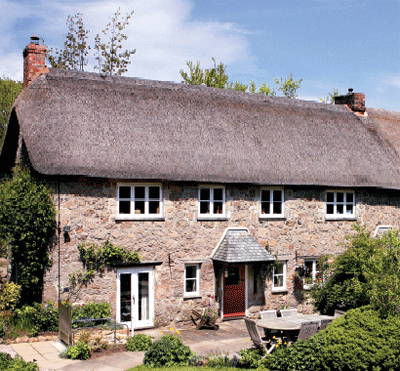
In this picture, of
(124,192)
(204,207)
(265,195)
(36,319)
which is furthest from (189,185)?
(36,319)

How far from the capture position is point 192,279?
17547 mm

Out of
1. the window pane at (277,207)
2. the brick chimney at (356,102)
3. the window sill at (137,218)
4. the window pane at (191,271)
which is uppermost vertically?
the brick chimney at (356,102)

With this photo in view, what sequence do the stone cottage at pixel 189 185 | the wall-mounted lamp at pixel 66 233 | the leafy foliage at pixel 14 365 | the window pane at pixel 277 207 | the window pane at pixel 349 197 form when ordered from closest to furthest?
the leafy foliage at pixel 14 365
the wall-mounted lamp at pixel 66 233
the stone cottage at pixel 189 185
the window pane at pixel 277 207
the window pane at pixel 349 197

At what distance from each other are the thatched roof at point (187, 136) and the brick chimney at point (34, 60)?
2.15 ft

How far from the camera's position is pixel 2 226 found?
15523 millimetres

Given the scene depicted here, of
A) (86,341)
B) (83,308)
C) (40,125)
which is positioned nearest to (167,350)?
(86,341)

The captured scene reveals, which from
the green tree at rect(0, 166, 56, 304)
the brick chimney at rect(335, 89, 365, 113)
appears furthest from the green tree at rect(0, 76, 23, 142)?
the brick chimney at rect(335, 89, 365, 113)

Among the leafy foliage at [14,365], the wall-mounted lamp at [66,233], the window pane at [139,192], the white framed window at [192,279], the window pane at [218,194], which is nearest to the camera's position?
the leafy foliage at [14,365]

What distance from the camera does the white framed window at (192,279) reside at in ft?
57.6

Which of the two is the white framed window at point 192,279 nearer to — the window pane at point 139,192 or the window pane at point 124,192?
the window pane at point 139,192

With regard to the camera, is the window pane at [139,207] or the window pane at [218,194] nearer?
the window pane at [139,207]

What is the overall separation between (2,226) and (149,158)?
16.6 ft

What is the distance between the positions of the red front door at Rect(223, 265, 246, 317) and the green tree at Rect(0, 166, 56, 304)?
6425 millimetres

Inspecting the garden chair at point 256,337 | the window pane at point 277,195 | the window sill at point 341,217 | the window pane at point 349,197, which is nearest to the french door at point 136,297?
the garden chair at point 256,337
